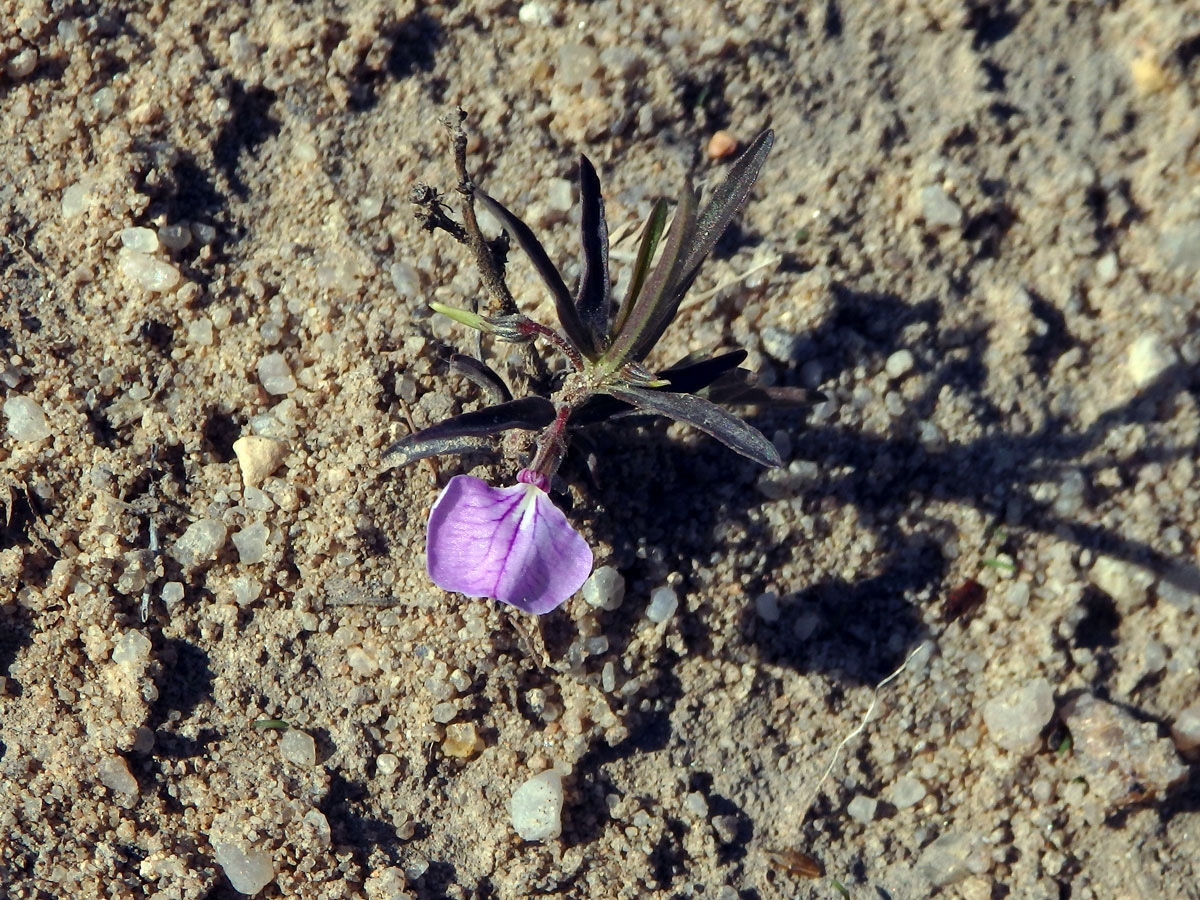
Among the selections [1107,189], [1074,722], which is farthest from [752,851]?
[1107,189]

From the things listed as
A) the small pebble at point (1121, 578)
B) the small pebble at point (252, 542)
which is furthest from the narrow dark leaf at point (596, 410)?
the small pebble at point (1121, 578)

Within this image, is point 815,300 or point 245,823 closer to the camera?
point 245,823

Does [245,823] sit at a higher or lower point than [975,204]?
lower

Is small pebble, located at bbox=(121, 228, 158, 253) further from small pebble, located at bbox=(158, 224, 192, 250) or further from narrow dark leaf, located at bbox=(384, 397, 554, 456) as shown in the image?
narrow dark leaf, located at bbox=(384, 397, 554, 456)

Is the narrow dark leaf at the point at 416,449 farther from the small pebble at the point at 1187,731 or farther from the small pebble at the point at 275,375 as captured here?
the small pebble at the point at 1187,731

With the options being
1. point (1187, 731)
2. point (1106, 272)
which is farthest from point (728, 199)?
point (1187, 731)

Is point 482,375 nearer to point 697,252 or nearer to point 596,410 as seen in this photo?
point 596,410

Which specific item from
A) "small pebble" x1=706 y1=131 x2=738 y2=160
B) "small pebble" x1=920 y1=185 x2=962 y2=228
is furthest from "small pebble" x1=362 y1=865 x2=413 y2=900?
"small pebble" x1=920 y1=185 x2=962 y2=228

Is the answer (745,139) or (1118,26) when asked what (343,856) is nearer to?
(745,139)
